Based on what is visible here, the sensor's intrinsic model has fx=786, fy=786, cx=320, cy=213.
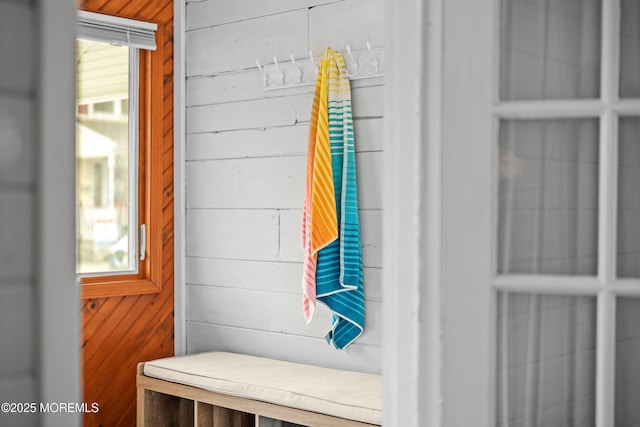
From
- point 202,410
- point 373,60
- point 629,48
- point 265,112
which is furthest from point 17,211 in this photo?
point 265,112

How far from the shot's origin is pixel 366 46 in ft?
10.3

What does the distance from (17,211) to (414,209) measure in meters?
0.99

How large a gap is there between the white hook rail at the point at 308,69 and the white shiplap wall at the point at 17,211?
2.12m

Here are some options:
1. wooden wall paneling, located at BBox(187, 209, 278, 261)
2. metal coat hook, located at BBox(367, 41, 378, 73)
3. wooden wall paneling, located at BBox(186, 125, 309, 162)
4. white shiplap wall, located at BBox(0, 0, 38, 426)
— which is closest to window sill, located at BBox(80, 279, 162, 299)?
wooden wall paneling, located at BBox(187, 209, 278, 261)

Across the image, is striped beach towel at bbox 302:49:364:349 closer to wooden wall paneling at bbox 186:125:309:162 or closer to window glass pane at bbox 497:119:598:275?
wooden wall paneling at bbox 186:125:309:162

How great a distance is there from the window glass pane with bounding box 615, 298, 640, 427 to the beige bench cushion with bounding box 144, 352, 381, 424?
106cm

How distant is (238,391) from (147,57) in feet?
5.47

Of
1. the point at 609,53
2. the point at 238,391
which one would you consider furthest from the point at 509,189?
the point at 238,391

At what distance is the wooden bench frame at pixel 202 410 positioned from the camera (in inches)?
112

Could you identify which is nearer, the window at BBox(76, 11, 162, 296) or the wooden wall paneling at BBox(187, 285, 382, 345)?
the wooden wall paneling at BBox(187, 285, 382, 345)

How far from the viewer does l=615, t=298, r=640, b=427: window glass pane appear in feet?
5.58

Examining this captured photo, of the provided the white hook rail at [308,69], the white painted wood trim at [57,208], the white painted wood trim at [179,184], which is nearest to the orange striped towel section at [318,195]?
the white hook rail at [308,69]

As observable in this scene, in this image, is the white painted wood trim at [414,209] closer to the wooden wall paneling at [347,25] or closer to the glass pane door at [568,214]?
the glass pane door at [568,214]

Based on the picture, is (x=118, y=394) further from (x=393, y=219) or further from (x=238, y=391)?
(x=393, y=219)
